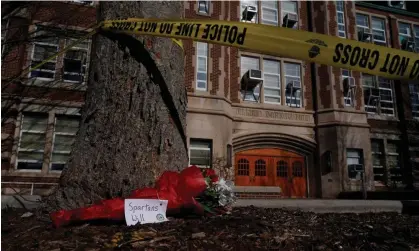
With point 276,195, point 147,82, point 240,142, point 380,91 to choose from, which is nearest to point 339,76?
point 380,91

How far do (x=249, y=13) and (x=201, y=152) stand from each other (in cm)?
825

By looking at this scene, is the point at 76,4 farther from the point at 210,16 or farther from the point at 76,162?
the point at 76,162

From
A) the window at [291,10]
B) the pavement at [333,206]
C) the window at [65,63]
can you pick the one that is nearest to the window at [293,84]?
the window at [291,10]

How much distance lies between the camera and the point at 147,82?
313cm

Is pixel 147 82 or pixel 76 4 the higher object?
pixel 76 4

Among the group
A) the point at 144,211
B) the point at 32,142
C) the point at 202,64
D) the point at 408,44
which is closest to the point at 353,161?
the point at 408,44

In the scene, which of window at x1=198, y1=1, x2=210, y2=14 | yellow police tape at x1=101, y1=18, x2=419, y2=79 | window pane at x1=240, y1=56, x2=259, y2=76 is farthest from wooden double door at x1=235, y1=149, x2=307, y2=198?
yellow police tape at x1=101, y1=18, x2=419, y2=79

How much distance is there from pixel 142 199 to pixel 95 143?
759 mm

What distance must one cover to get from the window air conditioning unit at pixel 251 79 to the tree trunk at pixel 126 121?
43.1ft

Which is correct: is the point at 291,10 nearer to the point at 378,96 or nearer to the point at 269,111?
the point at 269,111

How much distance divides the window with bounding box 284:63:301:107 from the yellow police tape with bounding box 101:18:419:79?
13780 mm

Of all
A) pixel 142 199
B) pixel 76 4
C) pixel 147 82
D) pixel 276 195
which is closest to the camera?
pixel 142 199

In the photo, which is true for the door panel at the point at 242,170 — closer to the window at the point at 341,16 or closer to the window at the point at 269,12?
the window at the point at 269,12

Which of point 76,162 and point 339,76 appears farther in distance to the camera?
point 339,76
